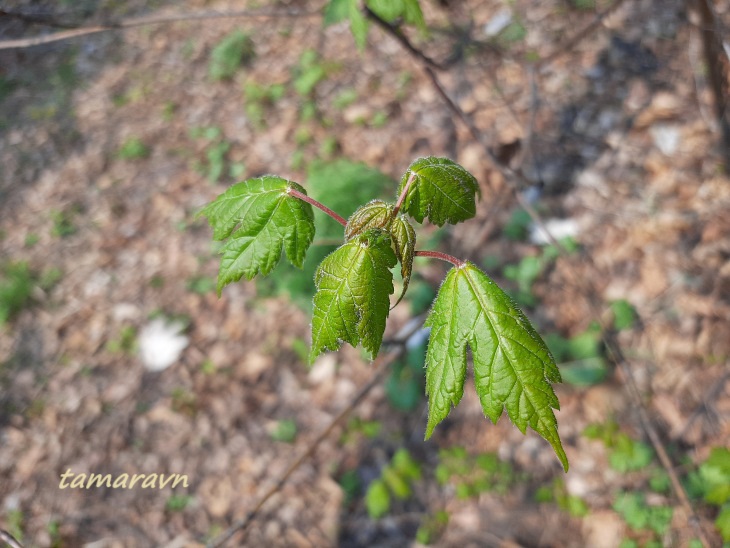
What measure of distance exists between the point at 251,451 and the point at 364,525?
813 millimetres

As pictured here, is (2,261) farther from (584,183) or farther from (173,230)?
(584,183)

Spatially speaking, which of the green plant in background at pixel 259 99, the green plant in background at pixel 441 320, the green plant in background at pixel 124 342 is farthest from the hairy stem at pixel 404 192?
the green plant in background at pixel 259 99

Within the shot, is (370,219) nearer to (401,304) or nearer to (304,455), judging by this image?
(304,455)

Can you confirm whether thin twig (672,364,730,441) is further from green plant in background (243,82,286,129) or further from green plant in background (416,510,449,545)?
green plant in background (243,82,286,129)

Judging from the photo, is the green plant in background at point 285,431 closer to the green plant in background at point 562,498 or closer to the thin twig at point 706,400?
the green plant in background at point 562,498

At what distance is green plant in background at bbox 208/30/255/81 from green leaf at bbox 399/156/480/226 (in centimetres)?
421

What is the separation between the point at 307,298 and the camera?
8.91 ft

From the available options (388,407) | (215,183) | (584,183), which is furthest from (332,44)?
(388,407)

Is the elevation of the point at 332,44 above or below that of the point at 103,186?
above

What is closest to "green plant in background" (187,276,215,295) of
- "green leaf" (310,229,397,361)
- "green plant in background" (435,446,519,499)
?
"green plant in background" (435,446,519,499)

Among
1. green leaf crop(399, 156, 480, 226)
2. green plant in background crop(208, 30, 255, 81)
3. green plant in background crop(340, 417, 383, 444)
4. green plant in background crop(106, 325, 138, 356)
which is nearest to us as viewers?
green leaf crop(399, 156, 480, 226)

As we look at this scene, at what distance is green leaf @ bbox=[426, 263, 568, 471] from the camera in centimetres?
101

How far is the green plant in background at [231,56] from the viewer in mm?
4852

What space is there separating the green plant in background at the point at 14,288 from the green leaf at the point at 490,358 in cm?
392
